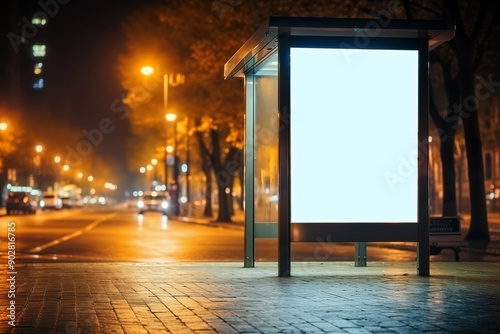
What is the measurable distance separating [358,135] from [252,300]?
4.65 metres

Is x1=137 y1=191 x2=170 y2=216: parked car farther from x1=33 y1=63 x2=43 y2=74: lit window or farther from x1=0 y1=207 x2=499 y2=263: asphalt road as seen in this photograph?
x1=33 y1=63 x2=43 y2=74: lit window

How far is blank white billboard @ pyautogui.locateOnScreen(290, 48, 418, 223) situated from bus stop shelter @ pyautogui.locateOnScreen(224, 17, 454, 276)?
0.02 metres

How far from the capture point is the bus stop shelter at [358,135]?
15219 millimetres

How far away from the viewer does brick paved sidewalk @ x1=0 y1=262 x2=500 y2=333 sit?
31.3 ft

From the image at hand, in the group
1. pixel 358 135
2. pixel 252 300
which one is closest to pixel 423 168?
pixel 358 135

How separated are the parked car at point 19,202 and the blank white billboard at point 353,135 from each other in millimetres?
61995

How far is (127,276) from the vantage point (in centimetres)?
1534

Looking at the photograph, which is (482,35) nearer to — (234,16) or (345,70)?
(234,16)

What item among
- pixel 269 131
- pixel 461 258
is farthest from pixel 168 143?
pixel 269 131

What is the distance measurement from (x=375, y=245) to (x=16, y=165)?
215ft

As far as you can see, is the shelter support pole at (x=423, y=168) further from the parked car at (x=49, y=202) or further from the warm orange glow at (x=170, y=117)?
the parked car at (x=49, y=202)

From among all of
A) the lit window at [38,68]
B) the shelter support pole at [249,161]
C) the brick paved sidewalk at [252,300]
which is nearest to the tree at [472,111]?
the shelter support pole at [249,161]

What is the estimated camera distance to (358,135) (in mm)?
15469

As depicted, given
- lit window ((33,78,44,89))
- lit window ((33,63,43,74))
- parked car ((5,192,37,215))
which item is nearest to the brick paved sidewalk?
parked car ((5,192,37,215))
